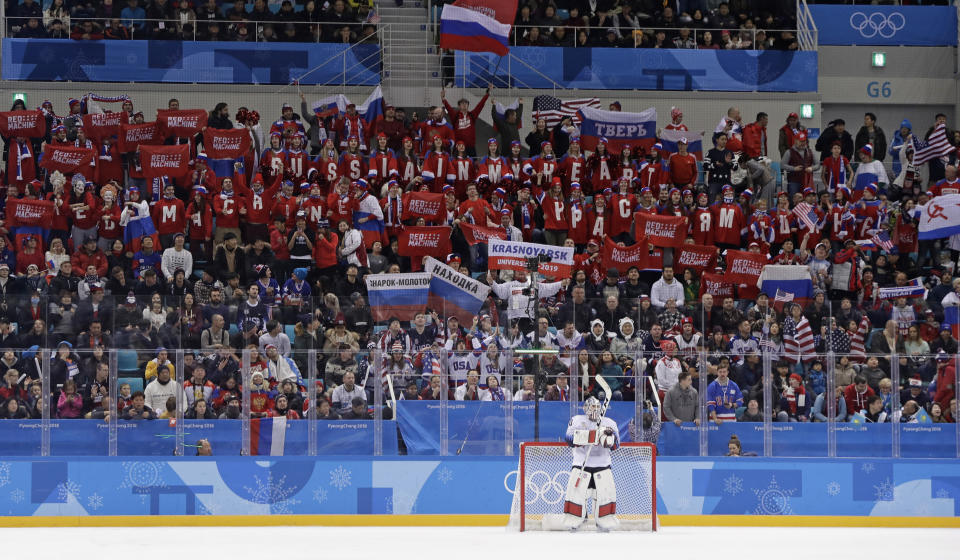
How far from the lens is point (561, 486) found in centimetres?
1543

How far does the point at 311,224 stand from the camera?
69.4ft

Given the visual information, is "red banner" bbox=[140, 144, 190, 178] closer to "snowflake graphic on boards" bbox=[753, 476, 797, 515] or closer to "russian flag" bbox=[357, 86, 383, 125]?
"russian flag" bbox=[357, 86, 383, 125]

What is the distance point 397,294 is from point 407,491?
3.17m

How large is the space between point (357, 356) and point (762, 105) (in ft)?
47.6

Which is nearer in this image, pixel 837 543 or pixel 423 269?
pixel 837 543

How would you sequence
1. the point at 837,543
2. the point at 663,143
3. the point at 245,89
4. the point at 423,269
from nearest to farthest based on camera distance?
the point at 837,543
the point at 423,269
the point at 663,143
the point at 245,89

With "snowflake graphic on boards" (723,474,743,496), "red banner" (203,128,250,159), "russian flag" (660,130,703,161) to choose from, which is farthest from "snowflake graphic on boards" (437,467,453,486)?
"russian flag" (660,130,703,161)

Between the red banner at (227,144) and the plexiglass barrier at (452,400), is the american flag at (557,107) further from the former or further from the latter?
the plexiglass barrier at (452,400)

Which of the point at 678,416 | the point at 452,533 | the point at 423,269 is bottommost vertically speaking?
the point at 452,533

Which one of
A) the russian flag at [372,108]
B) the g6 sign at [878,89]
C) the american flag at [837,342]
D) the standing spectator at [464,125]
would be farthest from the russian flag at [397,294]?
the g6 sign at [878,89]

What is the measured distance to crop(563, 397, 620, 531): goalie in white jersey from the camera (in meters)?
14.9

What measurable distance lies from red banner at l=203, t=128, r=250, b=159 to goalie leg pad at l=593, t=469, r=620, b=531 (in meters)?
10.2

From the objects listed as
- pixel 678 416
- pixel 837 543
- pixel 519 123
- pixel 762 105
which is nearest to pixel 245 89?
pixel 519 123

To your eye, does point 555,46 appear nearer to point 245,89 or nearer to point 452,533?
point 245,89
